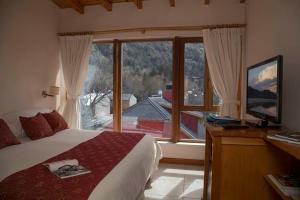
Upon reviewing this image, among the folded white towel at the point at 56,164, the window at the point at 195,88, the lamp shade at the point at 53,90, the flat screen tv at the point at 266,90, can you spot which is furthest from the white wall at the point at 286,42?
the lamp shade at the point at 53,90

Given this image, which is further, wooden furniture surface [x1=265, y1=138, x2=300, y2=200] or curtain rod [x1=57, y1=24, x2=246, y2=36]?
curtain rod [x1=57, y1=24, x2=246, y2=36]

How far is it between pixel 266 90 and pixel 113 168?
1.45 metres

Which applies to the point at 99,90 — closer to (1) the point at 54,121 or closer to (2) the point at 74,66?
(2) the point at 74,66

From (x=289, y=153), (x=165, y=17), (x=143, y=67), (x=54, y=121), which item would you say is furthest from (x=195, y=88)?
(x=289, y=153)

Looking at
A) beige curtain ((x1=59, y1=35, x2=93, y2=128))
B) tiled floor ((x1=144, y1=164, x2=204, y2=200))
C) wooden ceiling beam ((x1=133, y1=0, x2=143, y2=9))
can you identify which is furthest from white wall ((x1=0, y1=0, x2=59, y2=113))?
tiled floor ((x1=144, y1=164, x2=204, y2=200))

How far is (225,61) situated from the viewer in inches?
141

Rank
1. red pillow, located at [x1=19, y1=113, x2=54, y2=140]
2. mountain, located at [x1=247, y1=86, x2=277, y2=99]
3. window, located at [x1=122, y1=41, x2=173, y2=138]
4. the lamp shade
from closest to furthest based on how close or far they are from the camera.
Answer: mountain, located at [x1=247, y1=86, x2=277, y2=99], red pillow, located at [x1=19, y1=113, x2=54, y2=140], the lamp shade, window, located at [x1=122, y1=41, x2=173, y2=138]

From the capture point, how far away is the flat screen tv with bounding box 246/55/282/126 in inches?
68.7

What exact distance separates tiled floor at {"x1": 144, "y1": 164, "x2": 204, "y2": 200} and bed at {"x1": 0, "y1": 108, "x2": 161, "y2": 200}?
1.13 ft

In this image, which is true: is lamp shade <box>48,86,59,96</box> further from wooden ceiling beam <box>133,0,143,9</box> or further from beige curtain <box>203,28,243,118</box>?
beige curtain <box>203,28,243,118</box>

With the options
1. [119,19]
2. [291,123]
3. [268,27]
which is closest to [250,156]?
[291,123]

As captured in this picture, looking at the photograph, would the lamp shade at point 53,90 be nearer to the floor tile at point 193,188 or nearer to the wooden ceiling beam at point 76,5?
the wooden ceiling beam at point 76,5

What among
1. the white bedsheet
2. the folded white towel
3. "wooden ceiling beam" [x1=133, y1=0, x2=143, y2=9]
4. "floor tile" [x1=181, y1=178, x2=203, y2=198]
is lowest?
"floor tile" [x1=181, y1=178, x2=203, y2=198]

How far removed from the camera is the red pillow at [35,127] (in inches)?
116
